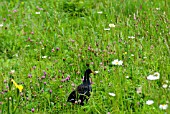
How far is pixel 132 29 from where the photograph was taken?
539 cm

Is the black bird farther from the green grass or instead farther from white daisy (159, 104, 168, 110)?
white daisy (159, 104, 168, 110)

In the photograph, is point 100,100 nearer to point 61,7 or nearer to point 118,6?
point 118,6

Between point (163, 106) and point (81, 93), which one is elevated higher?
point (163, 106)

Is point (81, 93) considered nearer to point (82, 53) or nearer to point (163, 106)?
point (163, 106)

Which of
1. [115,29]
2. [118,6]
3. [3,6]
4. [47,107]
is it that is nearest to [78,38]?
[115,29]

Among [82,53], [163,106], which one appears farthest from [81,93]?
[82,53]

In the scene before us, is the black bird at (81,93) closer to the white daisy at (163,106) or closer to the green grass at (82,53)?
the green grass at (82,53)

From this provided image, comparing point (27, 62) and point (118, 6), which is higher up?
point (118, 6)

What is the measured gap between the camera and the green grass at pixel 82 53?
12.6 ft

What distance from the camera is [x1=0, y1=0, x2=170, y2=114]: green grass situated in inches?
152

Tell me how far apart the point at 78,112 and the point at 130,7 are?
283 cm

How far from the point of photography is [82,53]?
16.4 feet

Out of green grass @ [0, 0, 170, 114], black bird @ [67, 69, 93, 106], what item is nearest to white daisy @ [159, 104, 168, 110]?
green grass @ [0, 0, 170, 114]

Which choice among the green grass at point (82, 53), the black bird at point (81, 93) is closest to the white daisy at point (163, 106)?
the green grass at point (82, 53)
